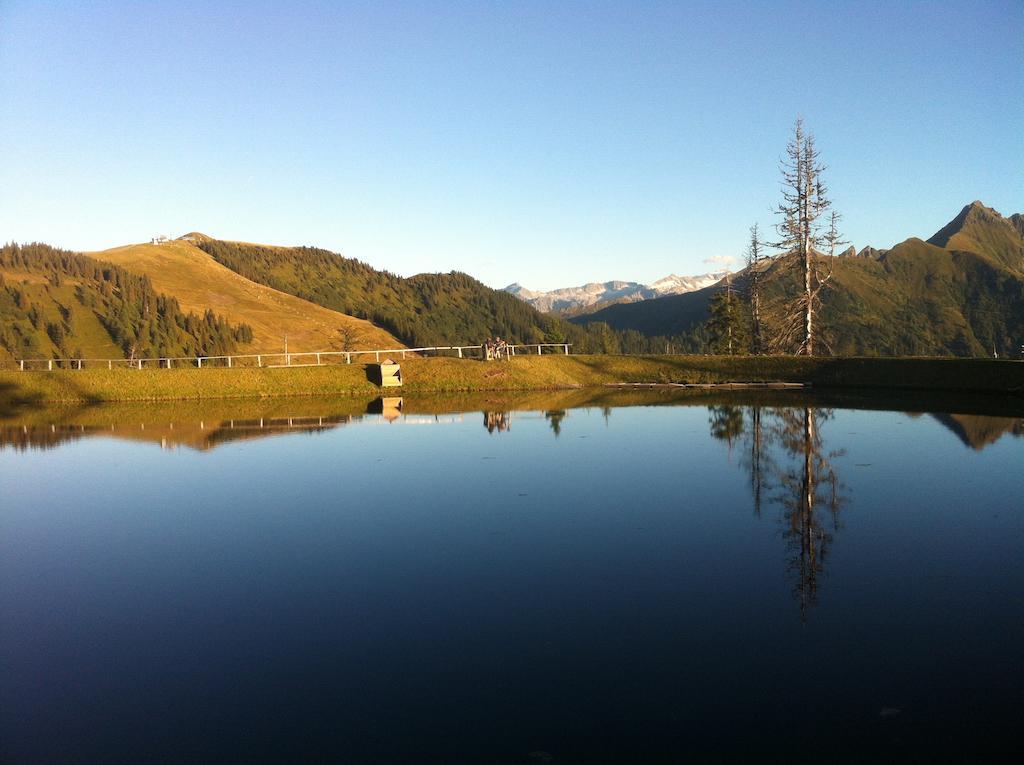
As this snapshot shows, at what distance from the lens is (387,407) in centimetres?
5381

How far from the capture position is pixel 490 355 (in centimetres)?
7269

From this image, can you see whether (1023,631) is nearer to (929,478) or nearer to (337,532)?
(929,478)

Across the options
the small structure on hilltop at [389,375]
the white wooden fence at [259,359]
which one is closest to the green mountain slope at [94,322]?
the white wooden fence at [259,359]

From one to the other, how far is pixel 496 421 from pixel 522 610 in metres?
29.0

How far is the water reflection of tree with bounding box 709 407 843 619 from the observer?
16025 mm

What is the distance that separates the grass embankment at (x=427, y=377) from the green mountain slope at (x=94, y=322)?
101 metres

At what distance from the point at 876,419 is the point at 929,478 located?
54.1ft

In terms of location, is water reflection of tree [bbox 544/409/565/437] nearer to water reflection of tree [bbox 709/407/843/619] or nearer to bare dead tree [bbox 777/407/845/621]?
water reflection of tree [bbox 709/407/843/619]

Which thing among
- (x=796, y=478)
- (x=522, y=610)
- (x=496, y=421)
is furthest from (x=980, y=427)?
(x=522, y=610)

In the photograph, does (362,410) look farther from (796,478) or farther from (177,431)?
(796,478)

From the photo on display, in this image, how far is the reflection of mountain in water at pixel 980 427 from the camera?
3083 cm

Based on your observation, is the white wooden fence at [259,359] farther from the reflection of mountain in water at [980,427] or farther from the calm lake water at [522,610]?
the calm lake water at [522,610]

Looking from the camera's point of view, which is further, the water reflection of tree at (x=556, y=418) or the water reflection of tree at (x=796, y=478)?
the water reflection of tree at (x=556, y=418)

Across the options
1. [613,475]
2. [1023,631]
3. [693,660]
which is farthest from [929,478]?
[693,660]
